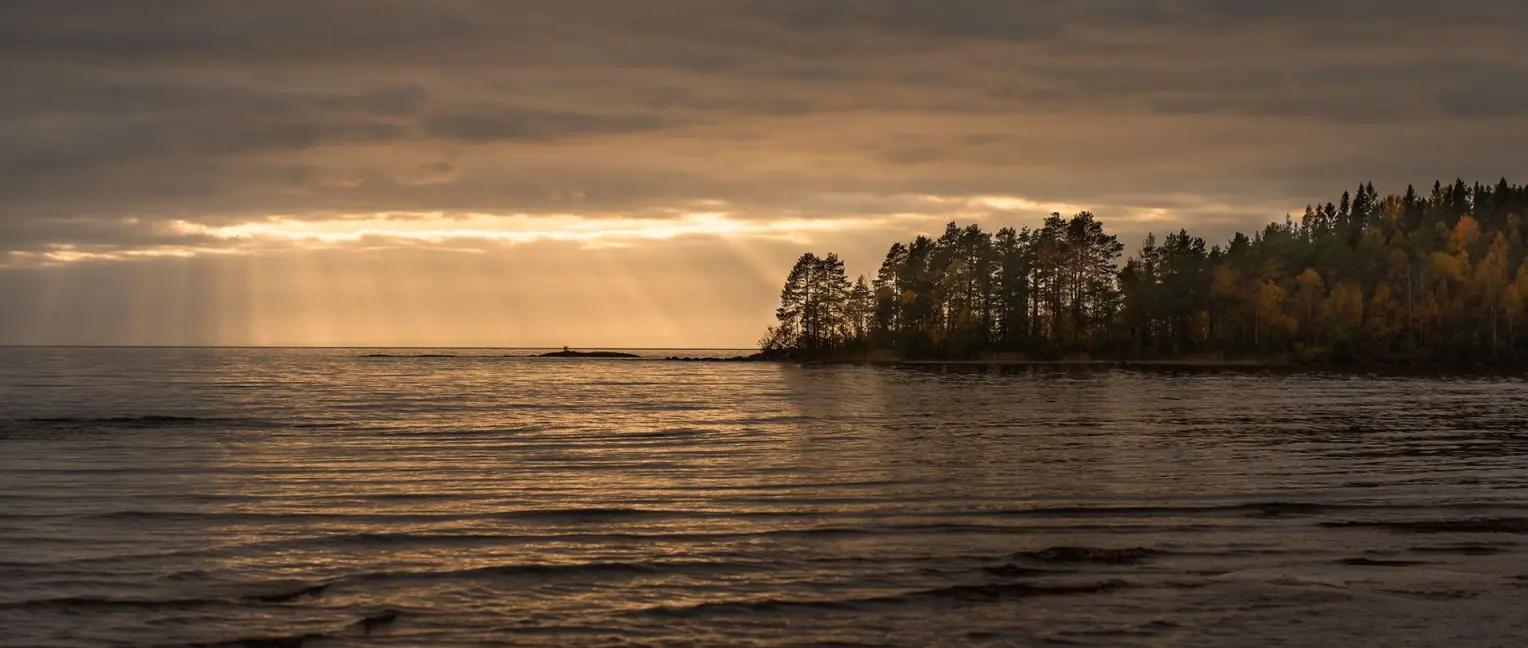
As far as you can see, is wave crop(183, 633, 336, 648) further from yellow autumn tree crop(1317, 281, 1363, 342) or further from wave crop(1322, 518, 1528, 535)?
yellow autumn tree crop(1317, 281, 1363, 342)

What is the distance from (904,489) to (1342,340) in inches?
6337

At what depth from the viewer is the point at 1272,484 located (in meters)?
29.2

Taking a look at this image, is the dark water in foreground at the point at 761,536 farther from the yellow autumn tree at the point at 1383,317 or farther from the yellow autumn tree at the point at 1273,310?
the yellow autumn tree at the point at 1383,317

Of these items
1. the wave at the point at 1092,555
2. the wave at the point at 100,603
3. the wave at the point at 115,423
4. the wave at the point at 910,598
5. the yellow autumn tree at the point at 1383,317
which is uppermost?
the yellow autumn tree at the point at 1383,317

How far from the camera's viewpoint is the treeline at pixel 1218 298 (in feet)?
545

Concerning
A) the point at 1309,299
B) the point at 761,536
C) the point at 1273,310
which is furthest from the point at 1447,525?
the point at 1309,299

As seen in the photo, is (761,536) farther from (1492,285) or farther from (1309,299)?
(1492,285)

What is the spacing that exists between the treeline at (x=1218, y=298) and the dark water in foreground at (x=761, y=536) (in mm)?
132579

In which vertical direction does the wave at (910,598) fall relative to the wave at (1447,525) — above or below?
A: above

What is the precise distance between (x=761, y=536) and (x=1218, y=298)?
Result: 17075 cm

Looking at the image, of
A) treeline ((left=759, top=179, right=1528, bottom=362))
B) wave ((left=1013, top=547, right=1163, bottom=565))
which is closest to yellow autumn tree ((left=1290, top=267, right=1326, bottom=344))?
treeline ((left=759, top=179, right=1528, bottom=362))

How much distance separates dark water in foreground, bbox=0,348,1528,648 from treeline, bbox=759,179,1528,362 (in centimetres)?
13258

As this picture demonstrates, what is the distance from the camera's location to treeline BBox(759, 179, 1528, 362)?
166250 mm

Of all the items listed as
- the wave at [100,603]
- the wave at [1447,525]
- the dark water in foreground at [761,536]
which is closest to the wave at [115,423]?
the dark water in foreground at [761,536]
